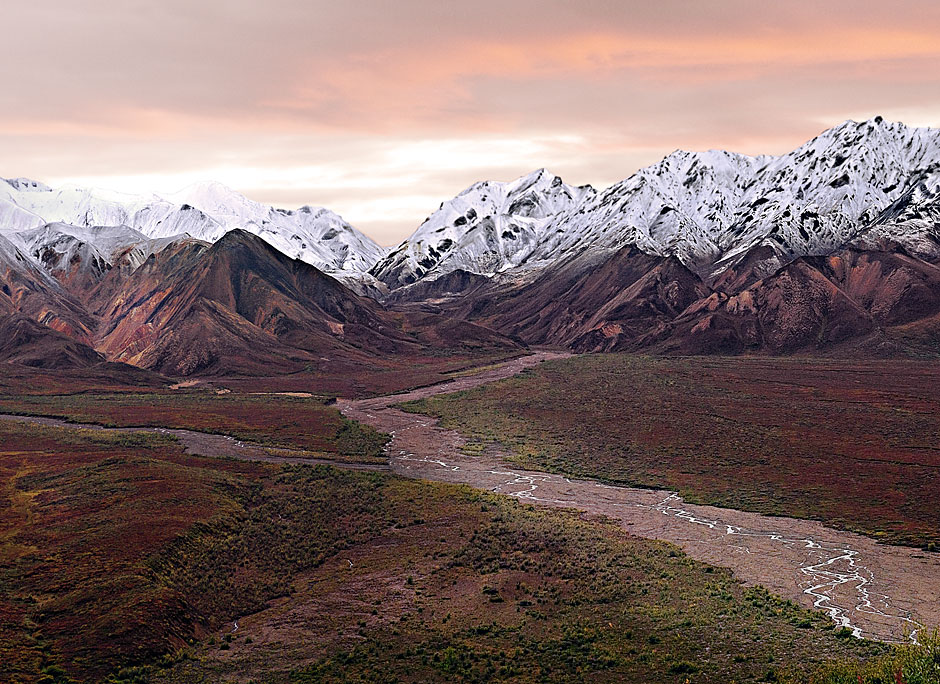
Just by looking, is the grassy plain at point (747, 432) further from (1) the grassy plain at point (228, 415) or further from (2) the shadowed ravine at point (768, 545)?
(1) the grassy plain at point (228, 415)

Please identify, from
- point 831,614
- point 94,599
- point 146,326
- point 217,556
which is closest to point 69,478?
point 217,556

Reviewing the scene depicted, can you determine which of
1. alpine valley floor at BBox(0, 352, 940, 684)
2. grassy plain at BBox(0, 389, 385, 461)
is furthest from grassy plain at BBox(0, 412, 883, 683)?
grassy plain at BBox(0, 389, 385, 461)

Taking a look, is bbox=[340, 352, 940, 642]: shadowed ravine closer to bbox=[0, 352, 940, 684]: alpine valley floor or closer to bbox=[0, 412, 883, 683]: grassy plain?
bbox=[0, 352, 940, 684]: alpine valley floor

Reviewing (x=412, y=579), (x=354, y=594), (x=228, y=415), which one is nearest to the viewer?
(x=354, y=594)

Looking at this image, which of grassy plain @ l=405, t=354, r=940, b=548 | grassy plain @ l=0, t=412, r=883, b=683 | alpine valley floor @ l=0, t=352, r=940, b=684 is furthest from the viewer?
grassy plain @ l=405, t=354, r=940, b=548

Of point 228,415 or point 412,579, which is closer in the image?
point 412,579

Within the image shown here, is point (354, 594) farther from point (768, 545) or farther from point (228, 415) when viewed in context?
point (228, 415)

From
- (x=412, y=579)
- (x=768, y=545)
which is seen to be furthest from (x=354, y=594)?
(x=768, y=545)
